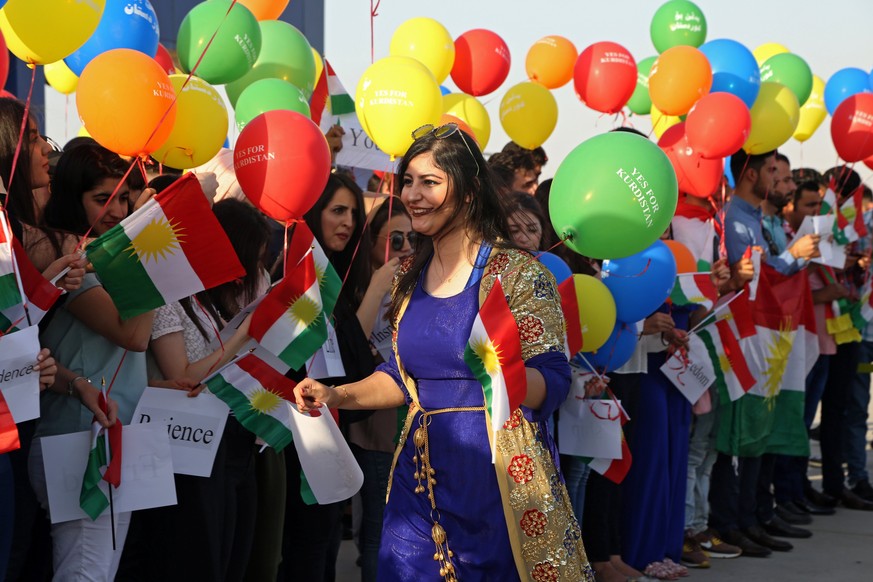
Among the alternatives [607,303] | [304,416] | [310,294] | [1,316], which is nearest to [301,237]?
[310,294]

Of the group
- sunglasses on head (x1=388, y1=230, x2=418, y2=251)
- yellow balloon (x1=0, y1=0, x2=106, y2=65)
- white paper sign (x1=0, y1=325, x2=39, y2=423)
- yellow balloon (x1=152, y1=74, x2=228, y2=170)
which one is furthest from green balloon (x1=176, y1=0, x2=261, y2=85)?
white paper sign (x1=0, y1=325, x2=39, y2=423)

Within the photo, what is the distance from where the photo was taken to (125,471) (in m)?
3.52

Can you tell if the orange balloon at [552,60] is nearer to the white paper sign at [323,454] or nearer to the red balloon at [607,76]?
the red balloon at [607,76]

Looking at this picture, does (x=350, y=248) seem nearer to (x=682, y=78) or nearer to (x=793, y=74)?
(x=682, y=78)

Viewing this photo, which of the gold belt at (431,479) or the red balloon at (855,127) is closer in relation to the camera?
the gold belt at (431,479)

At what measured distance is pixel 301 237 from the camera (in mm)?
3957

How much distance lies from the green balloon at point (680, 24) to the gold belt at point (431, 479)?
15.8ft

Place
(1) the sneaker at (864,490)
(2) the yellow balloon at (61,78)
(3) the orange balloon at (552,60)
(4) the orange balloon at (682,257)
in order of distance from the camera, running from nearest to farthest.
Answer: (4) the orange balloon at (682,257)
(2) the yellow balloon at (61,78)
(3) the orange balloon at (552,60)
(1) the sneaker at (864,490)

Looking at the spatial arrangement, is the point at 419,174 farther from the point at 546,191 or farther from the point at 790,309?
the point at 790,309

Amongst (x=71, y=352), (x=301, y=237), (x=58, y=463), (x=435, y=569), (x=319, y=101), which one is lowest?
(x=435, y=569)

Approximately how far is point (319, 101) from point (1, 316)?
272 centimetres

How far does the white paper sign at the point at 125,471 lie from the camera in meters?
3.42

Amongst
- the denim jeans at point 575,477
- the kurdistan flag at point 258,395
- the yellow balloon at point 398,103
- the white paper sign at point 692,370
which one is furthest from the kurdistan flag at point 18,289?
the white paper sign at point 692,370

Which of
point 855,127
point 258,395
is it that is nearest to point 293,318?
point 258,395
